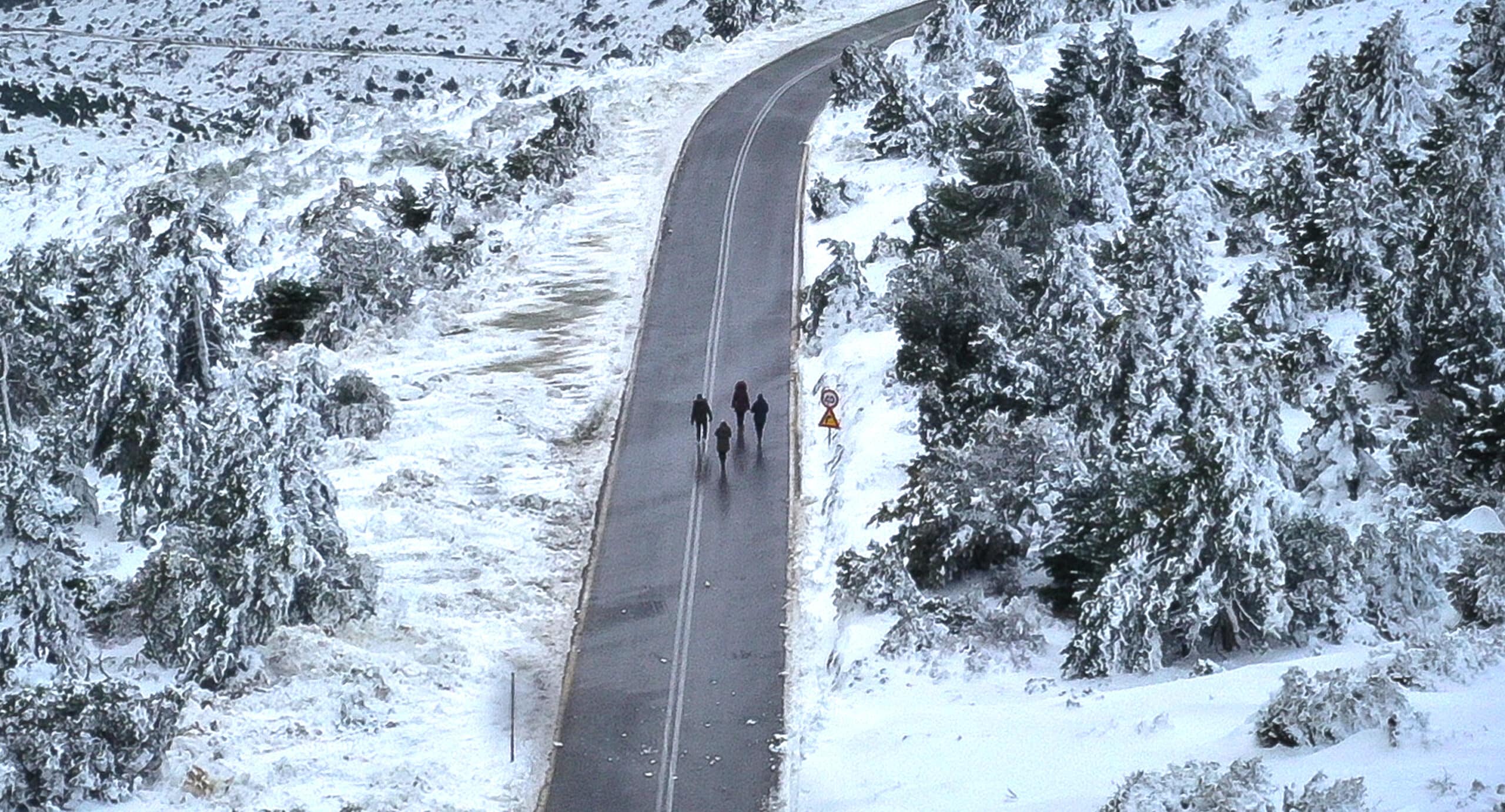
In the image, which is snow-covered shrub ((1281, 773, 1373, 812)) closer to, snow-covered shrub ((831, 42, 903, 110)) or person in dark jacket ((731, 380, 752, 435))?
person in dark jacket ((731, 380, 752, 435))

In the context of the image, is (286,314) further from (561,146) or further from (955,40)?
(955,40)

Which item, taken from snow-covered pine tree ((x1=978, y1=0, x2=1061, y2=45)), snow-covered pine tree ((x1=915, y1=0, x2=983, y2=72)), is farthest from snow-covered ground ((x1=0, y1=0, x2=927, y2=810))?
snow-covered pine tree ((x1=978, y1=0, x2=1061, y2=45))

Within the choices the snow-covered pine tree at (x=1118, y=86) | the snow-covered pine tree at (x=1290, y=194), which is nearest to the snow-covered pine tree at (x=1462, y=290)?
the snow-covered pine tree at (x=1290, y=194)

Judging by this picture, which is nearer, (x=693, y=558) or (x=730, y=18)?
(x=693, y=558)

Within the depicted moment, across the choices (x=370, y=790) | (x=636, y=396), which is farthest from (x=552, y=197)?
(x=370, y=790)

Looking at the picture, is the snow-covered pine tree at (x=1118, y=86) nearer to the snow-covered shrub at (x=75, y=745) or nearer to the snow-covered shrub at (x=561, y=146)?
the snow-covered shrub at (x=561, y=146)

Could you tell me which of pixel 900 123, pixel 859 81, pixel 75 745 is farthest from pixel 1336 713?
pixel 859 81

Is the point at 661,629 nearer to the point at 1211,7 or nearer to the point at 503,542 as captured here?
the point at 503,542
